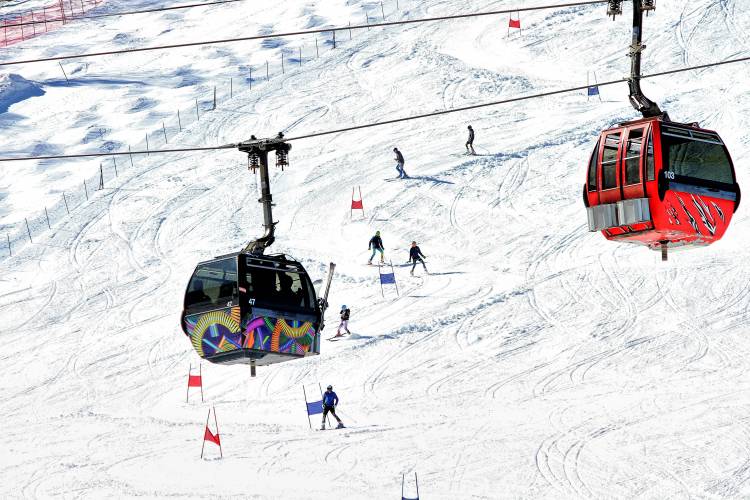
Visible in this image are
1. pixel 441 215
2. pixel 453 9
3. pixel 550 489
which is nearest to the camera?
pixel 550 489

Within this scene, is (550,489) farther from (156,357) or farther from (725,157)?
(156,357)

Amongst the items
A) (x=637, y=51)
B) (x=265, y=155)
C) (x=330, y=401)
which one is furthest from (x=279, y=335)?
(x=330, y=401)

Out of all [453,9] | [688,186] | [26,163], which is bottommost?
[26,163]

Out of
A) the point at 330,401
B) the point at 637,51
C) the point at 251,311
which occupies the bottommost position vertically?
the point at 330,401

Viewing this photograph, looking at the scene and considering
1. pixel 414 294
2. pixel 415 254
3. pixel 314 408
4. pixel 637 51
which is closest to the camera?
pixel 637 51

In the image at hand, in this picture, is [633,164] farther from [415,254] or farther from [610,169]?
[415,254]

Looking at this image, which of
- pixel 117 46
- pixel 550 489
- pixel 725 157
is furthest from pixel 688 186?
pixel 117 46

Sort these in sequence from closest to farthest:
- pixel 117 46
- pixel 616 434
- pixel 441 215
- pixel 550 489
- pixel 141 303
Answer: pixel 550 489, pixel 616 434, pixel 141 303, pixel 441 215, pixel 117 46
